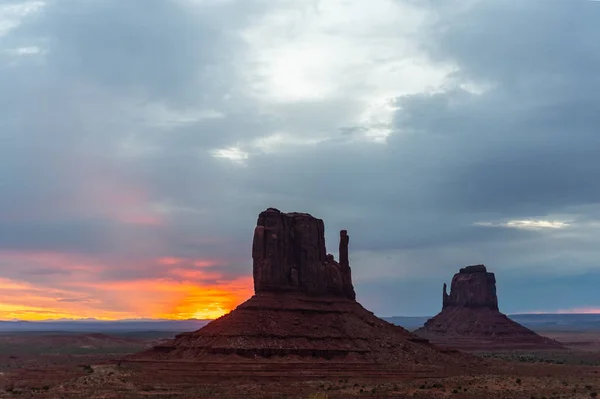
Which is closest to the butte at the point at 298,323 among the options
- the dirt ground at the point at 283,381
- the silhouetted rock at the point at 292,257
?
the silhouetted rock at the point at 292,257

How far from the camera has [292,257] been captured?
128 metres

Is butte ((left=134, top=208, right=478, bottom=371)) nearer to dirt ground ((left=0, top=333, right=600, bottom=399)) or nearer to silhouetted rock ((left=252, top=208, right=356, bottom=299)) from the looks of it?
silhouetted rock ((left=252, top=208, right=356, bottom=299))

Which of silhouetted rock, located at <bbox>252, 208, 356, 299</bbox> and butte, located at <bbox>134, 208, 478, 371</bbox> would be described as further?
silhouetted rock, located at <bbox>252, 208, 356, 299</bbox>

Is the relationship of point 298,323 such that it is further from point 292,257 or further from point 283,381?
point 283,381

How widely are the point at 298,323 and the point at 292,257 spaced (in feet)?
44.7

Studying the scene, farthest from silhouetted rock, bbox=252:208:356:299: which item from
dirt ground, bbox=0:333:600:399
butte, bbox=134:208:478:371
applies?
dirt ground, bbox=0:333:600:399

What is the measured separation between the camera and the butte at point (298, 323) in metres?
112

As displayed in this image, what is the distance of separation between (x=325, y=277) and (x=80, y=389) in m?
55.3

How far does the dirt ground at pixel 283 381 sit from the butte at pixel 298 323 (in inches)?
182

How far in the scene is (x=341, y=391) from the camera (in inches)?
3191

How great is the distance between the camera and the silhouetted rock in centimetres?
12488

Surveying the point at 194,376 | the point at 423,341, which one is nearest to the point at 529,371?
the point at 423,341

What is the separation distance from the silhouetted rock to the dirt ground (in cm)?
2096

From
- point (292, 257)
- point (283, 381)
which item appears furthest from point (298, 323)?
point (283, 381)
